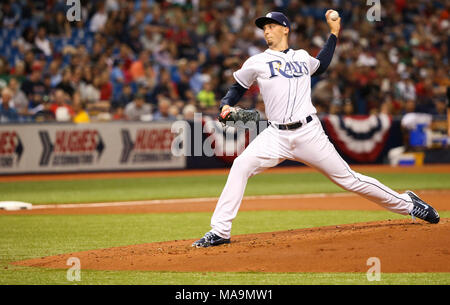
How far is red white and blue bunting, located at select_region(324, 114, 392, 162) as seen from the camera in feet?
60.2

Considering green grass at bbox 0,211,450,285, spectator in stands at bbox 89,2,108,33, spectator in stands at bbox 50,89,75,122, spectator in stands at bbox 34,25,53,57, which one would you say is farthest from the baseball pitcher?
spectator in stands at bbox 89,2,108,33

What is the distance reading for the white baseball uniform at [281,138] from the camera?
639 cm

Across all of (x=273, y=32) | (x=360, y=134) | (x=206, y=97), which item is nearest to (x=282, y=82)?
(x=273, y=32)

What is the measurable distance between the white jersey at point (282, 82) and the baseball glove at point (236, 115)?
163 millimetres

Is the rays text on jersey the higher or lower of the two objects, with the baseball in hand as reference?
lower

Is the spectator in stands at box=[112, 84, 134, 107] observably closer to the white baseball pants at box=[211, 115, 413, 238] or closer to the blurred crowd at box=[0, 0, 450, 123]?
the blurred crowd at box=[0, 0, 450, 123]

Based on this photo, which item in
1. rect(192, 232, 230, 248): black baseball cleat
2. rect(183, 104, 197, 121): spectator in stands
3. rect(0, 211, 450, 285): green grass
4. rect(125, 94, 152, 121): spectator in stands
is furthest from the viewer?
rect(183, 104, 197, 121): spectator in stands

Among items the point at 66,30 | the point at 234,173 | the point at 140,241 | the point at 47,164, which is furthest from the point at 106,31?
the point at 234,173

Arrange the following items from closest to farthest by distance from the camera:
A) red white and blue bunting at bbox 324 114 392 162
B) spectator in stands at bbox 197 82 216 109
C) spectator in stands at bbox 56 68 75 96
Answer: spectator in stands at bbox 56 68 75 96
spectator in stands at bbox 197 82 216 109
red white and blue bunting at bbox 324 114 392 162

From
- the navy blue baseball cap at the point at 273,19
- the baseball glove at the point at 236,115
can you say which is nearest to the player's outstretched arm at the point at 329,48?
the navy blue baseball cap at the point at 273,19

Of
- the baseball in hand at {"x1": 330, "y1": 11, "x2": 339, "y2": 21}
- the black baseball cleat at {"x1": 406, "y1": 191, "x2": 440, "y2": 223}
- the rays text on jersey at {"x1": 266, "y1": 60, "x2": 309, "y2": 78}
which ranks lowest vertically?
the black baseball cleat at {"x1": 406, "y1": 191, "x2": 440, "y2": 223}

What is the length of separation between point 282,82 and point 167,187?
8.11 m

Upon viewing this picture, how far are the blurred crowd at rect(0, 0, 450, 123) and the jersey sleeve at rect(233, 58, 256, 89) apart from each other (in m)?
9.83
